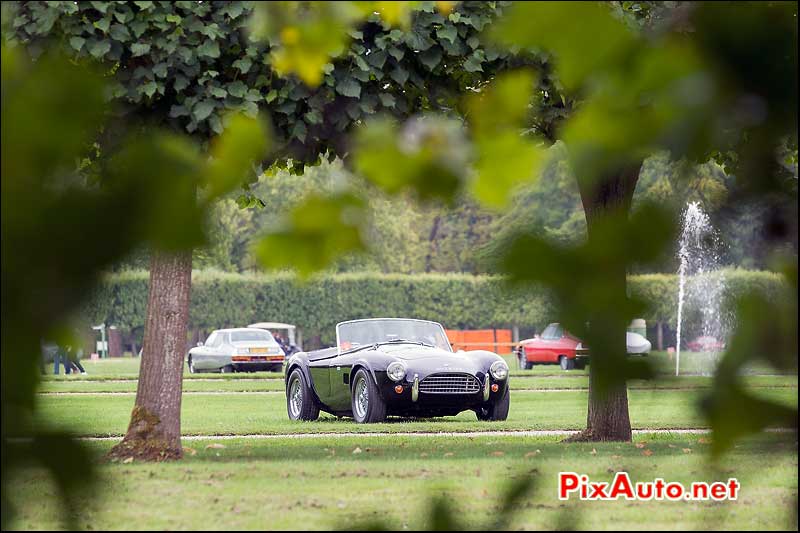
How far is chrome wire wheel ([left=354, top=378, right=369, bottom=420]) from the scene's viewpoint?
40.1 ft

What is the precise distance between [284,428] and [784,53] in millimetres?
11412

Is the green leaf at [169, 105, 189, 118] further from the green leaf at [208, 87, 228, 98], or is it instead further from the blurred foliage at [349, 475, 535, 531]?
the blurred foliage at [349, 475, 535, 531]

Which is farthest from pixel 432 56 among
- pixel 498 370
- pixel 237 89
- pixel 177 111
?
pixel 498 370

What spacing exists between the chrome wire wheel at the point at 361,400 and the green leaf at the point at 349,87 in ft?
14.9

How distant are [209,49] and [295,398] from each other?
6442mm

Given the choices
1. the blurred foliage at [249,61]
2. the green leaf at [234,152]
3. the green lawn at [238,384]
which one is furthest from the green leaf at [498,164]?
the green lawn at [238,384]

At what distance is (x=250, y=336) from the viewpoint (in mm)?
28031

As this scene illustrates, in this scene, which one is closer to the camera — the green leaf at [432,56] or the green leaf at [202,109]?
the green leaf at [202,109]

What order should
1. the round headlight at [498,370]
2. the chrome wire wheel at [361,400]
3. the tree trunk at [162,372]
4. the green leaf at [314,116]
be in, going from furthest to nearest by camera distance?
1. the chrome wire wheel at [361,400]
2. the round headlight at [498,370]
3. the tree trunk at [162,372]
4. the green leaf at [314,116]

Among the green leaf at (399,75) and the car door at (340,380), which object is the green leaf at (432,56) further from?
the car door at (340,380)

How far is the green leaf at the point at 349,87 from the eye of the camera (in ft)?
27.0

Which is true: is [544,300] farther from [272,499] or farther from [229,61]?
[229,61]

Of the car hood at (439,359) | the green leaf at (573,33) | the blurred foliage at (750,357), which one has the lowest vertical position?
the car hood at (439,359)

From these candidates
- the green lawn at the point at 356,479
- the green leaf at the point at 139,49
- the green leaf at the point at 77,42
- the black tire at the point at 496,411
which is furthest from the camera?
the black tire at the point at 496,411
